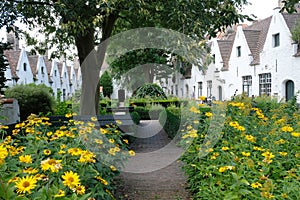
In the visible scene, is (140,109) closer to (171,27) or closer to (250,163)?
(171,27)

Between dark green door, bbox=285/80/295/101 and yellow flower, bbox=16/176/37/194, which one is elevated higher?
dark green door, bbox=285/80/295/101

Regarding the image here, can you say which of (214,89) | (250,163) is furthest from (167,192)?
(214,89)

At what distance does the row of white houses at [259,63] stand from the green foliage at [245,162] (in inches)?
405

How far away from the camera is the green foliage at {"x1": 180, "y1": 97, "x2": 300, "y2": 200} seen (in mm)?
2541

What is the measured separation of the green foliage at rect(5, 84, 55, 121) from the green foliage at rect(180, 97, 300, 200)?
7578mm

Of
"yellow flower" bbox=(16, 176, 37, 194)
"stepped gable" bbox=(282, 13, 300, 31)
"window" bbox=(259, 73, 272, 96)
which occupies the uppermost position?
"stepped gable" bbox=(282, 13, 300, 31)

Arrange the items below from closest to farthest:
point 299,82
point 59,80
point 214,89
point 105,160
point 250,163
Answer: point 250,163 < point 105,160 < point 299,82 < point 214,89 < point 59,80

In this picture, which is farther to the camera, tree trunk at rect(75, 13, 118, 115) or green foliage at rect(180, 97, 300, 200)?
tree trunk at rect(75, 13, 118, 115)

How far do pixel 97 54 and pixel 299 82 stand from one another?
1322cm

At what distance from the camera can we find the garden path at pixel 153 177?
4.36 meters

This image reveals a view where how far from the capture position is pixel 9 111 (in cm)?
805

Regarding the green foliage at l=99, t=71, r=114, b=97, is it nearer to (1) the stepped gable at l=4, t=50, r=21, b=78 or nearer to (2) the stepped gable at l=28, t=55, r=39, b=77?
(2) the stepped gable at l=28, t=55, r=39, b=77

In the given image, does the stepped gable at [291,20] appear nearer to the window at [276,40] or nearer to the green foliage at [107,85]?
the window at [276,40]

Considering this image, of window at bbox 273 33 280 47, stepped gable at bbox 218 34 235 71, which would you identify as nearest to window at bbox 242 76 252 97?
stepped gable at bbox 218 34 235 71
